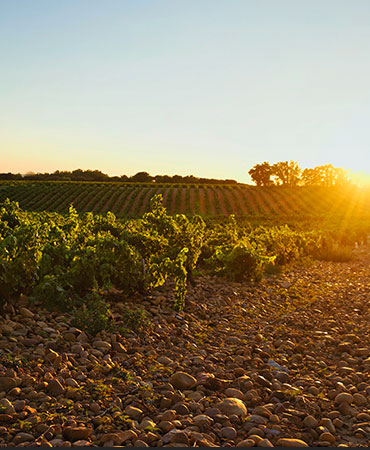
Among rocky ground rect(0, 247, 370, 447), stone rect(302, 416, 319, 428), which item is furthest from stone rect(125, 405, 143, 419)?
stone rect(302, 416, 319, 428)

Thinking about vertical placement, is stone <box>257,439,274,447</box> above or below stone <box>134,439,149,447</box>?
above

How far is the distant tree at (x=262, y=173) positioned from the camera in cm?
→ 9750

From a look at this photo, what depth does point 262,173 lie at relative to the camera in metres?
97.9

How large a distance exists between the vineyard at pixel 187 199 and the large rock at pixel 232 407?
41.6 meters

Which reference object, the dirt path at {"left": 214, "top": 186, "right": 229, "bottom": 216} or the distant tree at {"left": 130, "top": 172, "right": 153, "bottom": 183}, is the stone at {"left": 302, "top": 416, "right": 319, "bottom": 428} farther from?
the distant tree at {"left": 130, "top": 172, "right": 153, "bottom": 183}

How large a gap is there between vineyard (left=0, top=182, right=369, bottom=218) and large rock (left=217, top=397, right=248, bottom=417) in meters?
41.6

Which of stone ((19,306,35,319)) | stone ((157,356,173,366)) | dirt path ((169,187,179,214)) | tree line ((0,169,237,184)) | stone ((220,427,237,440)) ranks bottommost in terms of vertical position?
stone ((220,427,237,440))

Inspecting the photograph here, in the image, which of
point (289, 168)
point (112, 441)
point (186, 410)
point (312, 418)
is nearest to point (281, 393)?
point (312, 418)

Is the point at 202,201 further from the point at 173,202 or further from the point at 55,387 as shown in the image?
the point at 55,387

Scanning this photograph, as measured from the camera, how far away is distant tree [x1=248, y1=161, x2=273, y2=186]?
97.5m

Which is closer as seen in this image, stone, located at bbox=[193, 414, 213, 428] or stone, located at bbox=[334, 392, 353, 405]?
stone, located at bbox=[193, 414, 213, 428]

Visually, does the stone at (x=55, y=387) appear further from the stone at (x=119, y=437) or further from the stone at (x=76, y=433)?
the stone at (x=119, y=437)

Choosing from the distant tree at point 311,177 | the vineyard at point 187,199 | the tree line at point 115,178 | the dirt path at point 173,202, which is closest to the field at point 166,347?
the vineyard at point 187,199

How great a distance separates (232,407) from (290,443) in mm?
701
